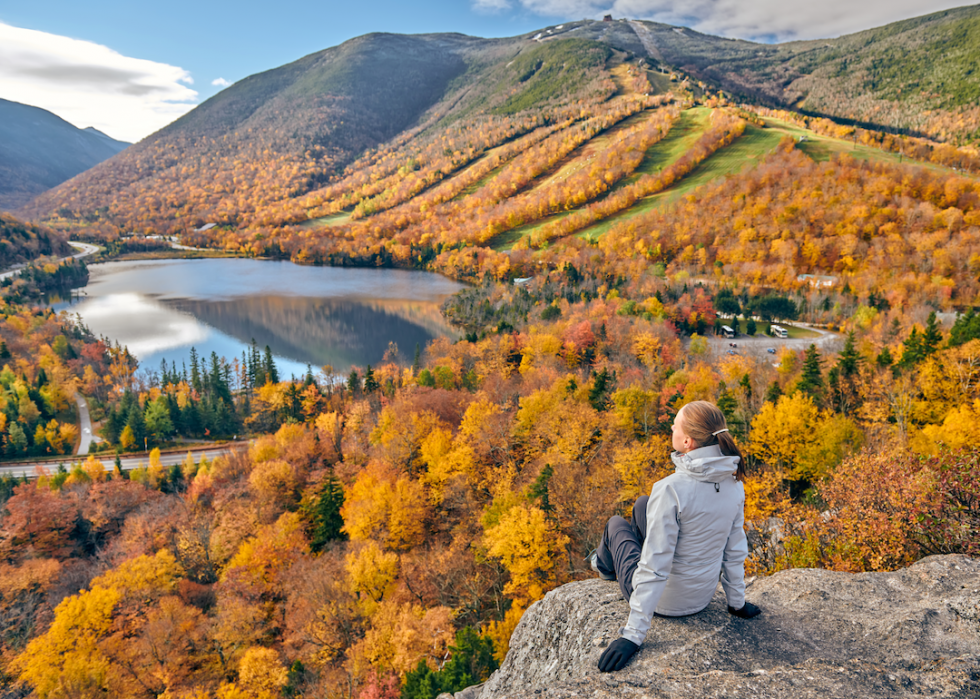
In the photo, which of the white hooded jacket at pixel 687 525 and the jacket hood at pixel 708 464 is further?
the white hooded jacket at pixel 687 525

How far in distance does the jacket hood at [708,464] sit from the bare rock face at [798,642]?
1.63 meters

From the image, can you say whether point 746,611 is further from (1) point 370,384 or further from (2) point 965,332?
(1) point 370,384

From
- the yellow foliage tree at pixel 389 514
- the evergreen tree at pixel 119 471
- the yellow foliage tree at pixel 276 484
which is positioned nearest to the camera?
the yellow foliage tree at pixel 389 514

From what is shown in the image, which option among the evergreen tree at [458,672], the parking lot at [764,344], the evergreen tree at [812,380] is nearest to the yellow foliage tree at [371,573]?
the evergreen tree at [458,672]

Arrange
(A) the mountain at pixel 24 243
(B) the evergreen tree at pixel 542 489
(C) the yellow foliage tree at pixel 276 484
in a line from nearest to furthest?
(B) the evergreen tree at pixel 542 489 → (C) the yellow foliage tree at pixel 276 484 → (A) the mountain at pixel 24 243

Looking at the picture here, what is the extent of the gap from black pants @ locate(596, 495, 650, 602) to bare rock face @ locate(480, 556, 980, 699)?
1.52 ft

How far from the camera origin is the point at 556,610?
619 centimetres

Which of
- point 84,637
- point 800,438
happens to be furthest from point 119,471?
point 800,438

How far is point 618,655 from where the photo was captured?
13.2ft

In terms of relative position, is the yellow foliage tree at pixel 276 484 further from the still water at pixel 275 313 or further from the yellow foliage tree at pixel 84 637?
the still water at pixel 275 313

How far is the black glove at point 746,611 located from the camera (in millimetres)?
4582

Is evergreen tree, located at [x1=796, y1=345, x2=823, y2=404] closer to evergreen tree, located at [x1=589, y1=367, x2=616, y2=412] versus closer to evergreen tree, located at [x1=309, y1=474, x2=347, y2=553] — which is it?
evergreen tree, located at [x1=589, y1=367, x2=616, y2=412]

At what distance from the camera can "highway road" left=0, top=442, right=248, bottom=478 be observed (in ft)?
182

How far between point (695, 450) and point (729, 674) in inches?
74.4
